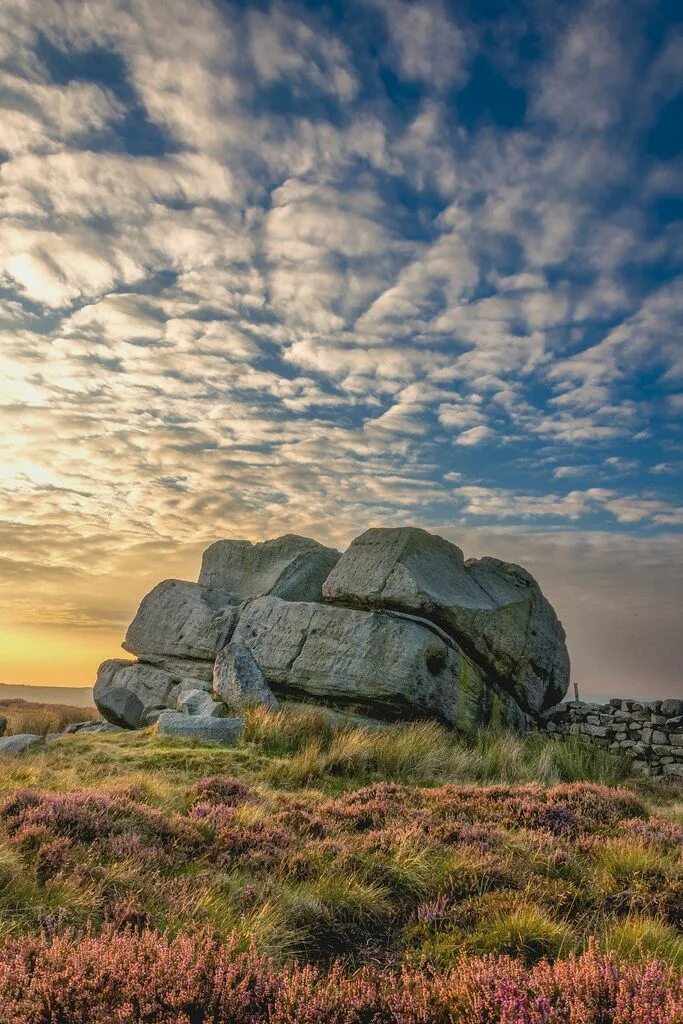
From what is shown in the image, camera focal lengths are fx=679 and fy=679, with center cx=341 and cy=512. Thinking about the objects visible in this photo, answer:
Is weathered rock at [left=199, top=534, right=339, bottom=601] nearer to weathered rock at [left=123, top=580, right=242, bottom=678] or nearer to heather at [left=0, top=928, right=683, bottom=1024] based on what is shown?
weathered rock at [left=123, top=580, right=242, bottom=678]

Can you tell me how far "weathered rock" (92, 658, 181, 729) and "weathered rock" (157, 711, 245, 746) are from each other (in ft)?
20.4

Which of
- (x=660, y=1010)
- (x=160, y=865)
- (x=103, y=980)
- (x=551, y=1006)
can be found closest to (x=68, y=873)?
(x=160, y=865)

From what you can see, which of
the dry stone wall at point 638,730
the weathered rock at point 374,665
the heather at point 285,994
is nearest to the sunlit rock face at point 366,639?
the weathered rock at point 374,665

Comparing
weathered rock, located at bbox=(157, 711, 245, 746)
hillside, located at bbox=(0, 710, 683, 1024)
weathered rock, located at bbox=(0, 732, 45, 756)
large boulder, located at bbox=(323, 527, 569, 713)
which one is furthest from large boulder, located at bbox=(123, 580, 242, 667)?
hillside, located at bbox=(0, 710, 683, 1024)

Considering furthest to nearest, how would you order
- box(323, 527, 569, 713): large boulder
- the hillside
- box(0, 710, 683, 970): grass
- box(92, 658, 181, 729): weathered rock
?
box(92, 658, 181, 729): weathered rock → box(323, 527, 569, 713): large boulder → box(0, 710, 683, 970): grass → the hillside

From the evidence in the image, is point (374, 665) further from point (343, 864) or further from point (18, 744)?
point (343, 864)

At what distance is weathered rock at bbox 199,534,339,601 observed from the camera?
922 inches

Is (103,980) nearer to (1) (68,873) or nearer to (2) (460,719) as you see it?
(1) (68,873)

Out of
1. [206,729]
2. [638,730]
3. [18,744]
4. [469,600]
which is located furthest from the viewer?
[469,600]

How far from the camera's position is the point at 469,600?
2038cm

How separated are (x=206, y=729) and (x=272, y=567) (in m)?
10.4

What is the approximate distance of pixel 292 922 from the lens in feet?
18.4

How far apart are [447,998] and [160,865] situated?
4082mm

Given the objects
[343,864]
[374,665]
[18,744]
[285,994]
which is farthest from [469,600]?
[285,994]
